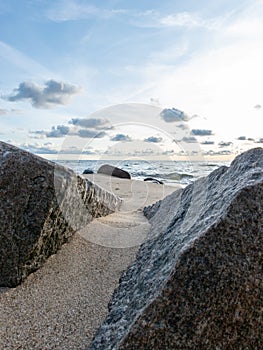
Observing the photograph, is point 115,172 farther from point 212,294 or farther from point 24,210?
point 212,294

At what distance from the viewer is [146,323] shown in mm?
1404

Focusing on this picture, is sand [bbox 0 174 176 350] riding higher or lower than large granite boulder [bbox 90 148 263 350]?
lower

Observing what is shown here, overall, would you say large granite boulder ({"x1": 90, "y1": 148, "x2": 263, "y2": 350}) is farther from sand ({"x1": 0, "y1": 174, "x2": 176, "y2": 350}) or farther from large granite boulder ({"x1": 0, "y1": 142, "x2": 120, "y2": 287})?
large granite boulder ({"x1": 0, "y1": 142, "x2": 120, "y2": 287})

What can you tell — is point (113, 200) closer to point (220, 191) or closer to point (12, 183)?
point (12, 183)

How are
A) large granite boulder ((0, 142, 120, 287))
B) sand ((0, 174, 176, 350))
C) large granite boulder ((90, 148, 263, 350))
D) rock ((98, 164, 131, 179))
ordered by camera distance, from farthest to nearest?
1. rock ((98, 164, 131, 179))
2. large granite boulder ((0, 142, 120, 287))
3. sand ((0, 174, 176, 350))
4. large granite boulder ((90, 148, 263, 350))

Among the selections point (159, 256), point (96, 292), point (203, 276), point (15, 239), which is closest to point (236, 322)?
point (203, 276)

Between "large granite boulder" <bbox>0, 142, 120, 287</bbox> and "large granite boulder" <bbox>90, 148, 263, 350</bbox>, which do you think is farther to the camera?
"large granite boulder" <bbox>0, 142, 120, 287</bbox>

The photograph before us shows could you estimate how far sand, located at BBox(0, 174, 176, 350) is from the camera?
201cm

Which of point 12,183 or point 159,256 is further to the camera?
point 12,183

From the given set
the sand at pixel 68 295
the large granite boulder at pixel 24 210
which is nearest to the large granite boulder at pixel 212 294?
the sand at pixel 68 295

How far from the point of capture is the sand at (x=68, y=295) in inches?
79.0

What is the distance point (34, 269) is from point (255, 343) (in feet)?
6.09

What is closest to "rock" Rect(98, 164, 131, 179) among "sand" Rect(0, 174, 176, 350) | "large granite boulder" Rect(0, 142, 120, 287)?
"sand" Rect(0, 174, 176, 350)

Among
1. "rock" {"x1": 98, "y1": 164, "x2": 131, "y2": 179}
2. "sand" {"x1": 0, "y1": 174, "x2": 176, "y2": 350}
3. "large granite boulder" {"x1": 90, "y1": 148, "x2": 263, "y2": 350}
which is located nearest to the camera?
"large granite boulder" {"x1": 90, "y1": 148, "x2": 263, "y2": 350}
